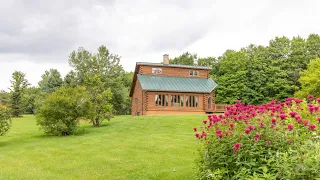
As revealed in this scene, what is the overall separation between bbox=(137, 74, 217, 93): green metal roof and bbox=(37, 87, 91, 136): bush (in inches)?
441

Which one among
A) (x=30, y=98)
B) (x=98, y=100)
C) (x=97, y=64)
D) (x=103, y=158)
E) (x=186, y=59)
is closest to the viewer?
(x=103, y=158)

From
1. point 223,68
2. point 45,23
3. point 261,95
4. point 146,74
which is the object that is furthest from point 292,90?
point 45,23

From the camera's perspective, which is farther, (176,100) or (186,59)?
(186,59)

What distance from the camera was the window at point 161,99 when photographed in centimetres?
2851

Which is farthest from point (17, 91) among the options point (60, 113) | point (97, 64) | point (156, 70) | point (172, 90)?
point (60, 113)

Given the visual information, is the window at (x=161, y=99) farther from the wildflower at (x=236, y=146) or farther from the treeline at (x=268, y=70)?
the wildflower at (x=236, y=146)

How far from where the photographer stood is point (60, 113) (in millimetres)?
16547

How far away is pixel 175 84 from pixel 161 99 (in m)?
2.46

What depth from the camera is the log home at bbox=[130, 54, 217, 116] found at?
28.3 m

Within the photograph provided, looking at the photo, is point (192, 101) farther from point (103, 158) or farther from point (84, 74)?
point (84, 74)

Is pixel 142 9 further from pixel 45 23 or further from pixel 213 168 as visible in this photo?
pixel 213 168

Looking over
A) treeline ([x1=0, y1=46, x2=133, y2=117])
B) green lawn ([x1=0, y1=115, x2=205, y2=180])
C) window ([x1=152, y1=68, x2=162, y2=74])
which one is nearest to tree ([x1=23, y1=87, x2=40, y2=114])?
treeline ([x1=0, y1=46, x2=133, y2=117])

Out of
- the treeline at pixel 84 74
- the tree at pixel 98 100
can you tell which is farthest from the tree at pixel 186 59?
the tree at pixel 98 100

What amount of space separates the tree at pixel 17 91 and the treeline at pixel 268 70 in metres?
32.0
